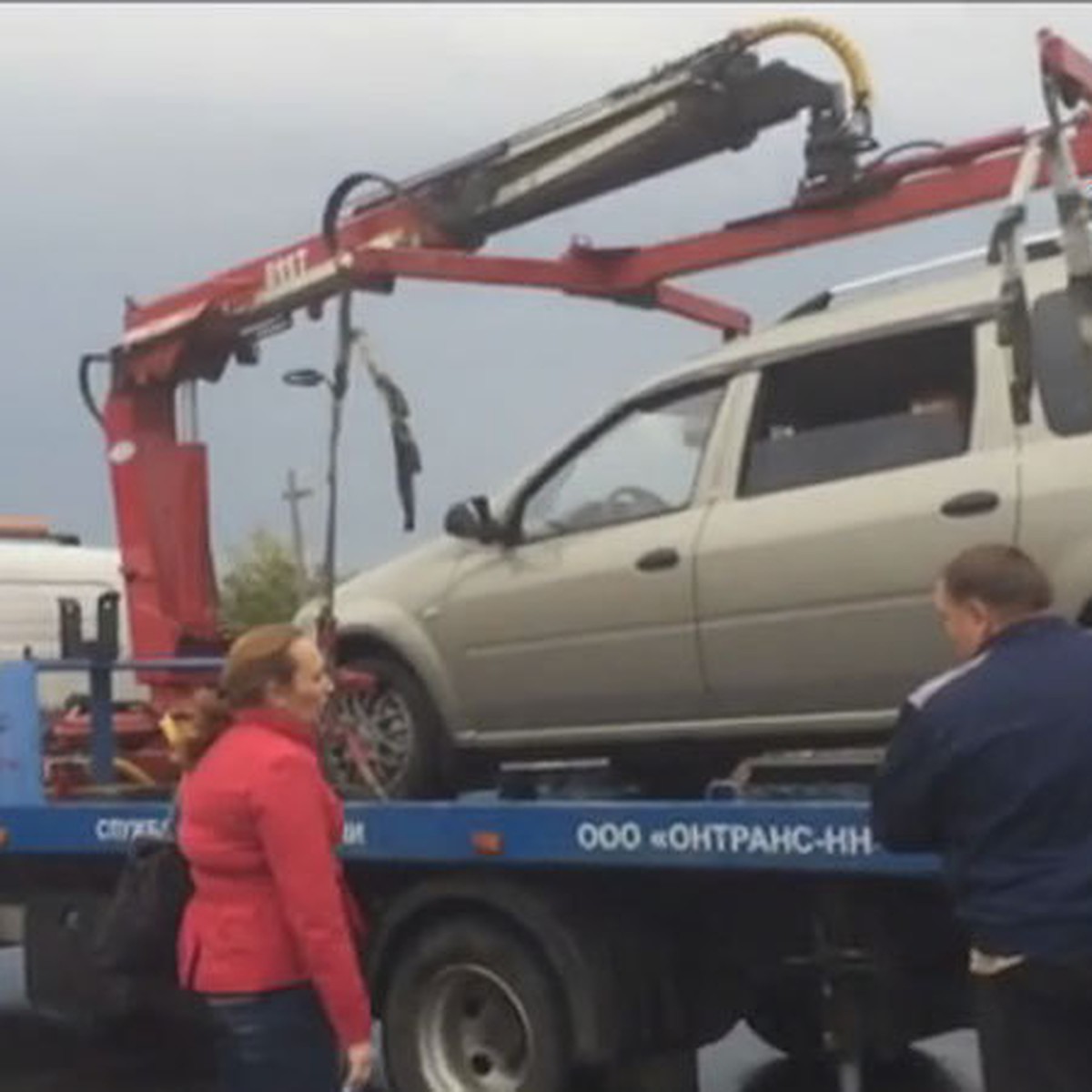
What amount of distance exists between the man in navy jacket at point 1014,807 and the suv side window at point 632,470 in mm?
2808

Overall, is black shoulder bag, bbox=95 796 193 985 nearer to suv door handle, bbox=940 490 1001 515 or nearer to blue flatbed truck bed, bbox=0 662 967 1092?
blue flatbed truck bed, bbox=0 662 967 1092

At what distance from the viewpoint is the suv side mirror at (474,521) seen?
292 inches

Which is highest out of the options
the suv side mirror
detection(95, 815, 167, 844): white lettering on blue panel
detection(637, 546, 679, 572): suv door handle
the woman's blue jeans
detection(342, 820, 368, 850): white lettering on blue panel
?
the suv side mirror

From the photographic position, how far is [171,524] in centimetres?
909

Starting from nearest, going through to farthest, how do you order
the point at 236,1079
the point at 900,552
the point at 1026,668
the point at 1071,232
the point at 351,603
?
the point at 1026,668 < the point at 236,1079 < the point at 1071,232 < the point at 900,552 < the point at 351,603

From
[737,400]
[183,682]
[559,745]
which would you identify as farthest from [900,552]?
[183,682]

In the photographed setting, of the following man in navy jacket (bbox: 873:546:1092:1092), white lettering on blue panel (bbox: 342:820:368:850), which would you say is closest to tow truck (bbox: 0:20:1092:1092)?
white lettering on blue panel (bbox: 342:820:368:850)

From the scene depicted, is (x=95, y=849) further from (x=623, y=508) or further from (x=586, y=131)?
(x=586, y=131)

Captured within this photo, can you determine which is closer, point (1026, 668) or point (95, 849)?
point (1026, 668)

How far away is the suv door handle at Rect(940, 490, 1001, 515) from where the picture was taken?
6102 millimetres

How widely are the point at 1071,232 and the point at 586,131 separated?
3093 millimetres

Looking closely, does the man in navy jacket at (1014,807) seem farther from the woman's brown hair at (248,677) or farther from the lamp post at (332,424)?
the lamp post at (332,424)

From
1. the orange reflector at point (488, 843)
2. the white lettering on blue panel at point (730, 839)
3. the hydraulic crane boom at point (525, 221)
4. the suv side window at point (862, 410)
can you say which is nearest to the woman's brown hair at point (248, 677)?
the white lettering on blue panel at point (730, 839)

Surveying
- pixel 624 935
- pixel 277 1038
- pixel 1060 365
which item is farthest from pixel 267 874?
pixel 1060 365
